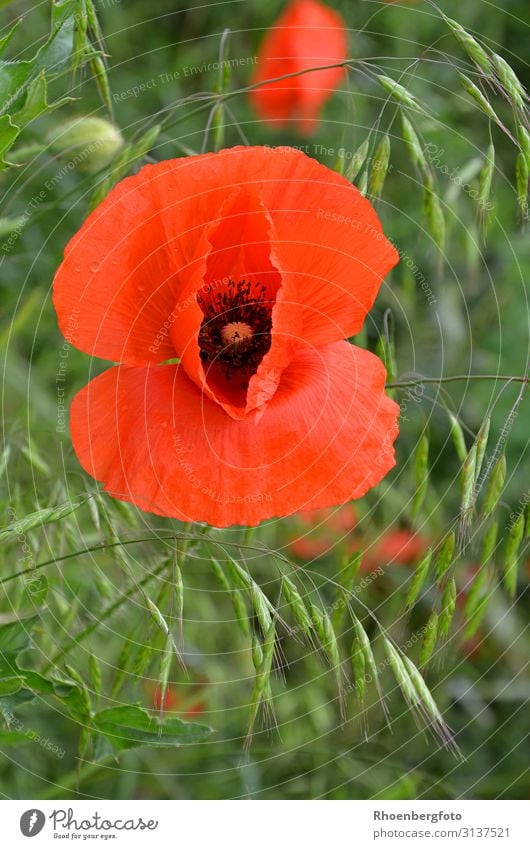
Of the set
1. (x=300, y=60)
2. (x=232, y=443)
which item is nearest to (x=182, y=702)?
(x=232, y=443)

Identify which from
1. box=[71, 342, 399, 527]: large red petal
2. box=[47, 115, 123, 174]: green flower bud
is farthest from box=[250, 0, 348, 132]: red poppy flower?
box=[71, 342, 399, 527]: large red petal

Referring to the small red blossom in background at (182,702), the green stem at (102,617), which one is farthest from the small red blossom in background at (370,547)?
the green stem at (102,617)

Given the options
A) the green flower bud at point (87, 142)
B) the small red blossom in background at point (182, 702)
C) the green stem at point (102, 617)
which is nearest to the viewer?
the green stem at point (102, 617)

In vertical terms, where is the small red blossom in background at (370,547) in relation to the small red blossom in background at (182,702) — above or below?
above

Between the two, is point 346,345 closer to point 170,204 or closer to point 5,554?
point 170,204

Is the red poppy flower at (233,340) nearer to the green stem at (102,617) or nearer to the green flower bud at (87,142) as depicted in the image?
the green stem at (102,617)

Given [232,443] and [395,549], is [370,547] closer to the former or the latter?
[395,549]
